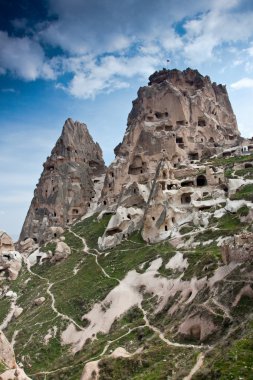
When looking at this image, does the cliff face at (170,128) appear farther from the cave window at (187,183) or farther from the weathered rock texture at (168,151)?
the cave window at (187,183)

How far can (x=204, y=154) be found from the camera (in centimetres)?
10281

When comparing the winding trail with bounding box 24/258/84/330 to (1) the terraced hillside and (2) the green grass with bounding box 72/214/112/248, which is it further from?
(2) the green grass with bounding box 72/214/112/248

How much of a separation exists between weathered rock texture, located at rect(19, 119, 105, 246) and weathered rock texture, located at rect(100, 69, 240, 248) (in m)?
8.20

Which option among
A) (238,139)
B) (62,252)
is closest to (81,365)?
(62,252)

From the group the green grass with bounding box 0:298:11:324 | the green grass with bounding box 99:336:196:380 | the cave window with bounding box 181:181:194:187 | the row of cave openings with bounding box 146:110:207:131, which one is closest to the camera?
the green grass with bounding box 99:336:196:380

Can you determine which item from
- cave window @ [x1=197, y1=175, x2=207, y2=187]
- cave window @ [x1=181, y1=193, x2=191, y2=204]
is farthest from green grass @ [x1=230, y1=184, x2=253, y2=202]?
cave window @ [x1=197, y1=175, x2=207, y2=187]

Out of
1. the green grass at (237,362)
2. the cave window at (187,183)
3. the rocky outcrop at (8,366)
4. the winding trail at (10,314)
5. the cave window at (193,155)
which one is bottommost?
the winding trail at (10,314)

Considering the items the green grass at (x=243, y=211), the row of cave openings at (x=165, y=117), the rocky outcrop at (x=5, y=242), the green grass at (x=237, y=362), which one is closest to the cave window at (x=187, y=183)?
the green grass at (x=243, y=211)

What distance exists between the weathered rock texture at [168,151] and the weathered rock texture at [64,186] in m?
8.20

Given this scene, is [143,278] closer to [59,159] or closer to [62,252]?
[62,252]

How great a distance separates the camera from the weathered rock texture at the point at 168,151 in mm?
66688

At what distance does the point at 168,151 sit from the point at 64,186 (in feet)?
84.2

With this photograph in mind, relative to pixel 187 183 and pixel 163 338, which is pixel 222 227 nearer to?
pixel 187 183

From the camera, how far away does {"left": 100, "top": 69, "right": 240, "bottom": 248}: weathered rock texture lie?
66.7 metres
